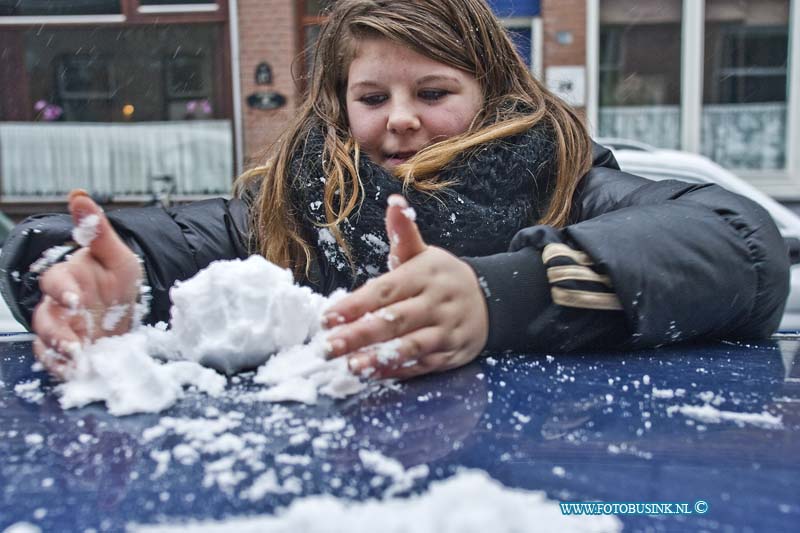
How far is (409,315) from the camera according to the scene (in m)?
0.96

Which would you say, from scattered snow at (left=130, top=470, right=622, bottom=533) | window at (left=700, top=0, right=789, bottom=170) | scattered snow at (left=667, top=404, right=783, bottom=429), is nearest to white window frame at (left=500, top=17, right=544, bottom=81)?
window at (left=700, top=0, right=789, bottom=170)

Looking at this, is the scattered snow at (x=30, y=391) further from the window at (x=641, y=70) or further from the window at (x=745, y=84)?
the window at (x=745, y=84)

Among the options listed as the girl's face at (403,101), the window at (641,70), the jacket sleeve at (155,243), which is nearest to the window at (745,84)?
the window at (641,70)

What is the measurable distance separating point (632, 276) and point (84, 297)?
80 cm

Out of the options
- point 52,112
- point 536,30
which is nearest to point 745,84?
point 536,30

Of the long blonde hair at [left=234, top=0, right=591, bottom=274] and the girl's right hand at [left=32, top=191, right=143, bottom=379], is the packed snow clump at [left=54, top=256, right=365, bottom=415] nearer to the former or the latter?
the girl's right hand at [left=32, top=191, right=143, bottom=379]

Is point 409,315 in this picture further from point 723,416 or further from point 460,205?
point 460,205

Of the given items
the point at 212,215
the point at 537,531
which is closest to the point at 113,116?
the point at 212,215

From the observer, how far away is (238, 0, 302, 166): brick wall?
7.82m

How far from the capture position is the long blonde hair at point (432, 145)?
1679mm

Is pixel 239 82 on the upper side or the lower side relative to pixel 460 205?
upper

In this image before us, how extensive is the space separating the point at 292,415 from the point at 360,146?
Answer: 1082 millimetres

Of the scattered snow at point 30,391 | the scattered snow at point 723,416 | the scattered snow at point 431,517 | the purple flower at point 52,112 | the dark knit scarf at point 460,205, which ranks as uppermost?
the purple flower at point 52,112

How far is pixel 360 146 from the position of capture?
1.80 meters
